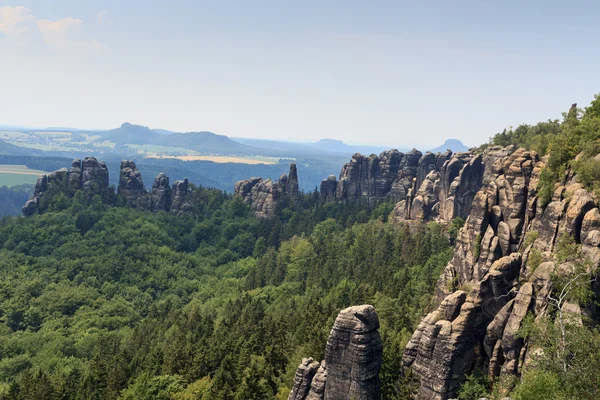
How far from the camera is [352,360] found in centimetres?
3672

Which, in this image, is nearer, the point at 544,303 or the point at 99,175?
the point at 544,303

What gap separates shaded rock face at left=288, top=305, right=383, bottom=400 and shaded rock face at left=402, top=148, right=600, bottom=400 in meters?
2.81

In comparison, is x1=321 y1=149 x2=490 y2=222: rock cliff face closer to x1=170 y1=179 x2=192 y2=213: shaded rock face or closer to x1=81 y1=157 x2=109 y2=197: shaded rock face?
x1=170 y1=179 x2=192 y2=213: shaded rock face

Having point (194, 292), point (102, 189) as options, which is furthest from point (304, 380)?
point (102, 189)

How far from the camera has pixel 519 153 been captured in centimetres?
4766

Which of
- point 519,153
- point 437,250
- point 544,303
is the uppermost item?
point 519,153

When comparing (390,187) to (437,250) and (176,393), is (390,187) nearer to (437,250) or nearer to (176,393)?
(437,250)

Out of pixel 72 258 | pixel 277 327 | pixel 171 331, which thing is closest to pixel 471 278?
pixel 277 327

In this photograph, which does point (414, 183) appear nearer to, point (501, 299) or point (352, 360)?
point (501, 299)

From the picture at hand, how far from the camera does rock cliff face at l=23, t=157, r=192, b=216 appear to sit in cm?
12336

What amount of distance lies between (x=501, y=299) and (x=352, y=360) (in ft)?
36.9

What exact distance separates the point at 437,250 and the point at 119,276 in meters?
59.8

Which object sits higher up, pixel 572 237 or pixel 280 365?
pixel 572 237

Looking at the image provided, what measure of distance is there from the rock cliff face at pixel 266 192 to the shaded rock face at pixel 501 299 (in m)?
92.4
